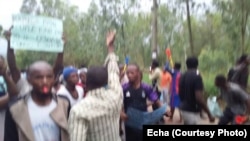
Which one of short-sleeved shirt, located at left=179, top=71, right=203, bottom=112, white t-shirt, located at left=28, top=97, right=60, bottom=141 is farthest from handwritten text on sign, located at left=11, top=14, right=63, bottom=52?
short-sleeved shirt, located at left=179, top=71, right=203, bottom=112

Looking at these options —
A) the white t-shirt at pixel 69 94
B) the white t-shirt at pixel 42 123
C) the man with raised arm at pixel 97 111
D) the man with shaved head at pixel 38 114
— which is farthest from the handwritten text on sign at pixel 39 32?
the white t-shirt at pixel 42 123

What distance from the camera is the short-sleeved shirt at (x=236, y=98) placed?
22.7ft

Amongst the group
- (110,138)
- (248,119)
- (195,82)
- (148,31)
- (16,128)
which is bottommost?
(148,31)

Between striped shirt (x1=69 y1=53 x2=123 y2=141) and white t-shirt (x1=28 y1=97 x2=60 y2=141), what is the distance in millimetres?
127

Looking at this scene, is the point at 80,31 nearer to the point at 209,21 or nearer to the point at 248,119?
the point at 209,21

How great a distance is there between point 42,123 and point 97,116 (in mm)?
425

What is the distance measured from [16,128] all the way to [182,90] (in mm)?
3788

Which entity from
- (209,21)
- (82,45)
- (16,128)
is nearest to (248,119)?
(16,128)

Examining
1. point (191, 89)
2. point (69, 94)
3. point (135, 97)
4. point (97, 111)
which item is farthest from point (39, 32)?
point (191, 89)

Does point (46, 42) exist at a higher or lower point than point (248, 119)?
higher

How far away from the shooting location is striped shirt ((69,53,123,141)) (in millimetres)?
3984

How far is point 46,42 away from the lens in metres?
5.57
